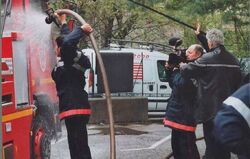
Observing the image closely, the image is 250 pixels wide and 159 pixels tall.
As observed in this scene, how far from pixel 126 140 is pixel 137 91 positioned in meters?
5.93

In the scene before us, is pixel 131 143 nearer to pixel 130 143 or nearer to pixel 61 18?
pixel 130 143

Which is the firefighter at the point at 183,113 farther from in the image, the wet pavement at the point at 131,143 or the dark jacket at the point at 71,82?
the wet pavement at the point at 131,143

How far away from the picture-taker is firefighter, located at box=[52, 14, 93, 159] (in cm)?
645

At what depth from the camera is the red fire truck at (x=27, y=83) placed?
5.78 meters

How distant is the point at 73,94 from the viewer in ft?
21.2

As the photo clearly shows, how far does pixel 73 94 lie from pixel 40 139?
29.0 inches

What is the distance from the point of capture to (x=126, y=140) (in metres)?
12.1

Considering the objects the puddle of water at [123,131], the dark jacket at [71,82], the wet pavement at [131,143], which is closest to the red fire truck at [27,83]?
the dark jacket at [71,82]

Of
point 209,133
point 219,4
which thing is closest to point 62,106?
point 209,133

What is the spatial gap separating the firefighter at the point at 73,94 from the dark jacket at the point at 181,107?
1.09 meters

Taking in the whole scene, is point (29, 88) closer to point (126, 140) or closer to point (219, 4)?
point (219, 4)

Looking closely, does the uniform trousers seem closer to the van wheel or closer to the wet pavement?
the van wheel

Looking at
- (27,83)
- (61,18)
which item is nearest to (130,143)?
(61,18)

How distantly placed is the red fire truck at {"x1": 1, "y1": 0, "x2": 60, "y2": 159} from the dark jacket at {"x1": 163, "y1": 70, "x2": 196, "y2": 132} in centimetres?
149
